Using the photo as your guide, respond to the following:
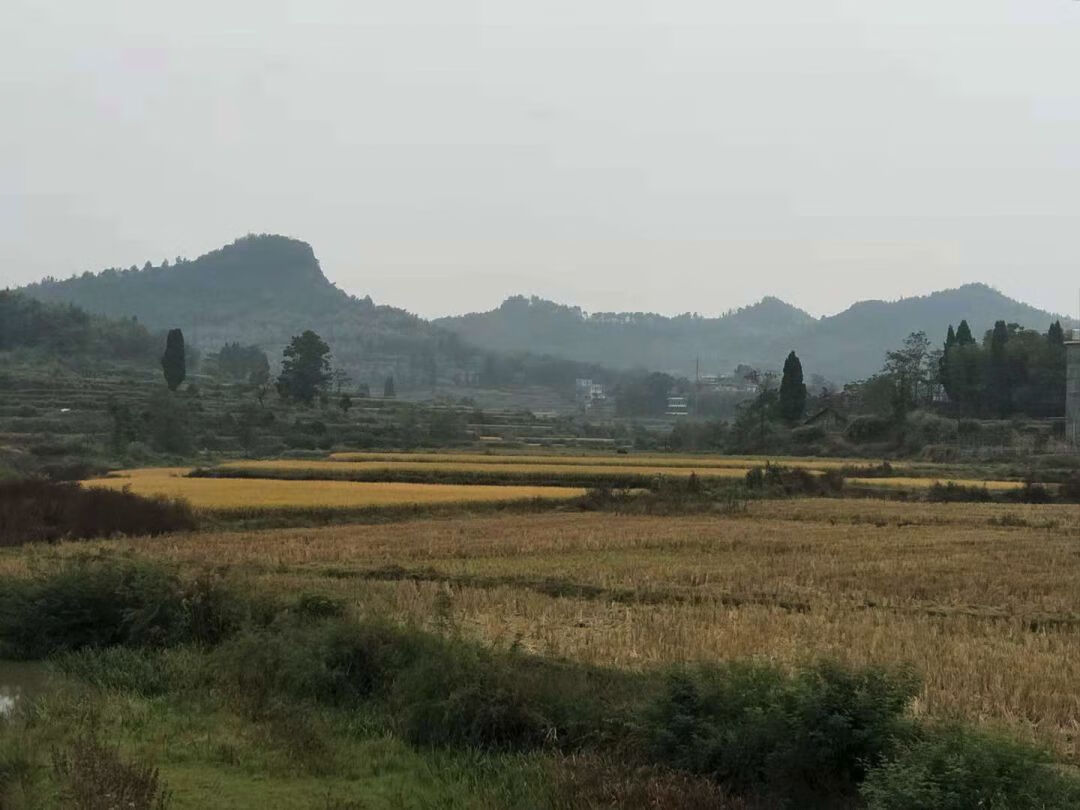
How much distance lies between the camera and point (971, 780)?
22.2ft

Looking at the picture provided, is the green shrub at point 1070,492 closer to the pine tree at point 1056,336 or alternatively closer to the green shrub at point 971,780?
the green shrub at point 971,780

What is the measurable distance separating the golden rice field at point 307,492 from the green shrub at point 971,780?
2690 centimetres

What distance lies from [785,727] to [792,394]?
80943 mm

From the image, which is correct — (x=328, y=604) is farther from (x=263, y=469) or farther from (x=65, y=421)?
(x=65, y=421)

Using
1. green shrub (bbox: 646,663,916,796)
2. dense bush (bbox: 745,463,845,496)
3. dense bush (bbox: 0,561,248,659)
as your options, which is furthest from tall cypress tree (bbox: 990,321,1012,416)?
green shrub (bbox: 646,663,916,796)

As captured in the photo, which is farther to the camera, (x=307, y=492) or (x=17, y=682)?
(x=307, y=492)

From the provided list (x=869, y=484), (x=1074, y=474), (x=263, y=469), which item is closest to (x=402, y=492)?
(x=263, y=469)

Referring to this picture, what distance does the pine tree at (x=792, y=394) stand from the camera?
284 ft

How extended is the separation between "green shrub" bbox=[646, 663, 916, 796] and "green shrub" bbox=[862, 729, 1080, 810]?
648 mm

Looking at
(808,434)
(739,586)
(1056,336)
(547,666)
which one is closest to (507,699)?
(547,666)

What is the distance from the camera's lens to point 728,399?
150375 millimetres

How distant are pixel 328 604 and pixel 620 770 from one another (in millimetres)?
7118

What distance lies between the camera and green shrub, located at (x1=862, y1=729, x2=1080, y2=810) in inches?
262

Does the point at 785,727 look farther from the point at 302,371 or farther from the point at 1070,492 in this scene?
the point at 302,371
